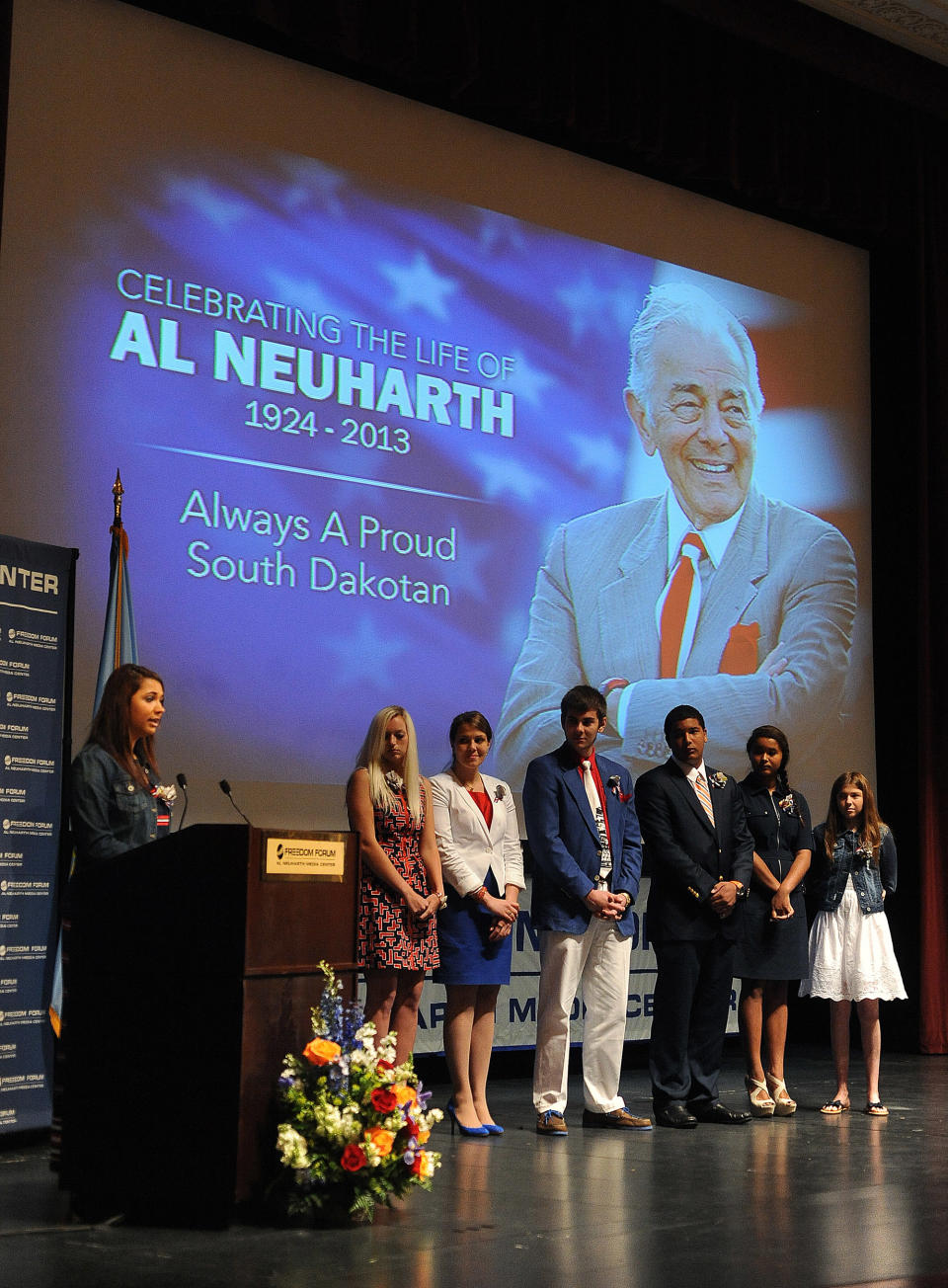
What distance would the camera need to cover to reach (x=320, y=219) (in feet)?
20.8

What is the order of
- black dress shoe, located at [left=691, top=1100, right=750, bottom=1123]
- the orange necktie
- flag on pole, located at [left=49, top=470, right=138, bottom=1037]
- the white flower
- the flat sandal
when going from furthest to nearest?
the orange necktie < the flat sandal < black dress shoe, located at [left=691, top=1100, right=750, bottom=1123] < flag on pole, located at [left=49, top=470, right=138, bottom=1037] < the white flower

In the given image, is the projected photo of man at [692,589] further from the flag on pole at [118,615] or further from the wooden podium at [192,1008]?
the wooden podium at [192,1008]

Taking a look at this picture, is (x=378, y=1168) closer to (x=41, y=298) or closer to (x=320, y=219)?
(x=41, y=298)

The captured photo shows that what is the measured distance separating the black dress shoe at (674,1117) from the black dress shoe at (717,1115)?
0.29ft

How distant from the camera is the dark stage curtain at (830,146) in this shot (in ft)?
22.6

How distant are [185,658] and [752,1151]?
8.52ft

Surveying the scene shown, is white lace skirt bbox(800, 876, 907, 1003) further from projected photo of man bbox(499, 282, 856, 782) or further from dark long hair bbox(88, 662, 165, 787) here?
dark long hair bbox(88, 662, 165, 787)

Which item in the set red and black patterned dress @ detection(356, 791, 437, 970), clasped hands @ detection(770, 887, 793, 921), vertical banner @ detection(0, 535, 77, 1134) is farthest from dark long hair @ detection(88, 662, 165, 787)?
clasped hands @ detection(770, 887, 793, 921)

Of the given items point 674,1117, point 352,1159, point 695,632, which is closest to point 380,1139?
point 352,1159

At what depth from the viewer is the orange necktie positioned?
7.29 meters

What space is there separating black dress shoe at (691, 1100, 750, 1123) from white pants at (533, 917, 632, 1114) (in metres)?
0.33

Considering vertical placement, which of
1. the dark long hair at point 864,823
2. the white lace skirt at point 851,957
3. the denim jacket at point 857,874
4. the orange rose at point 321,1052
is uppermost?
the dark long hair at point 864,823

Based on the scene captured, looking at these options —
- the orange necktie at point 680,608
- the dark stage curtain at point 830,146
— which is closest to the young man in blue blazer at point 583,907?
the orange necktie at point 680,608

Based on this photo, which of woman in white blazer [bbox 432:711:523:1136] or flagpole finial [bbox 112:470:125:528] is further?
flagpole finial [bbox 112:470:125:528]
